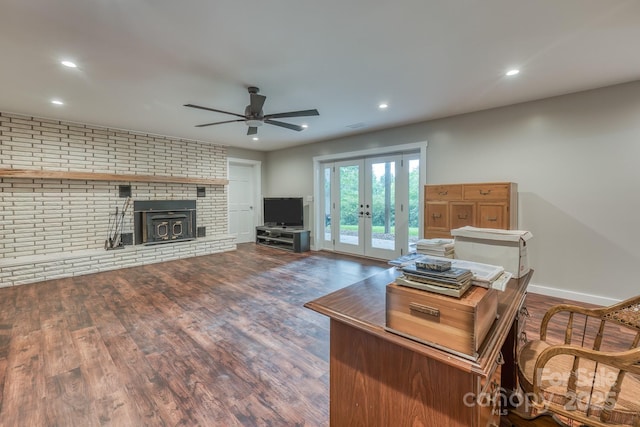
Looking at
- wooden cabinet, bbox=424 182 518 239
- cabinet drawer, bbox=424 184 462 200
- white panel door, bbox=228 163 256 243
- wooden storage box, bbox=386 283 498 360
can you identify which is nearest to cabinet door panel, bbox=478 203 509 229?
wooden cabinet, bbox=424 182 518 239

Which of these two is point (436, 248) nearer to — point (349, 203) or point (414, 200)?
point (414, 200)

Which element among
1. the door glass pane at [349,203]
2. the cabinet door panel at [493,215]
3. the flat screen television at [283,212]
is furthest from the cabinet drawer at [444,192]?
the flat screen television at [283,212]

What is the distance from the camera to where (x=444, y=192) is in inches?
151

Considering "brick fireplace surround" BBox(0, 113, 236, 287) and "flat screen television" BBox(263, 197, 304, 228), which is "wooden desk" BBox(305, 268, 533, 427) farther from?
"flat screen television" BBox(263, 197, 304, 228)

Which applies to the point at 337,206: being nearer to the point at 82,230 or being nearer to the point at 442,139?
the point at 442,139

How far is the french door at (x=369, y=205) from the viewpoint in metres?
4.95

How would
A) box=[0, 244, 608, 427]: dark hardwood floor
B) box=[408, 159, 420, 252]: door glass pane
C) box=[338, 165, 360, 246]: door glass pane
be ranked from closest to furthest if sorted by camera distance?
1. box=[0, 244, 608, 427]: dark hardwood floor
2. box=[408, 159, 420, 252]: door glass pane
3. box=[338, 165, 360, 246]: door glass pane

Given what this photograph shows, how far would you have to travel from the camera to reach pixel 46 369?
6.70 feet

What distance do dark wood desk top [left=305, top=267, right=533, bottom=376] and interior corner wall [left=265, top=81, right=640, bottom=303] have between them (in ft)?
8.22

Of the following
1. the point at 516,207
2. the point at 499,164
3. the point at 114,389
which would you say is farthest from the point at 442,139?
the point at 114,389

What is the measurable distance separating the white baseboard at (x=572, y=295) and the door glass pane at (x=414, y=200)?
5.67 ft

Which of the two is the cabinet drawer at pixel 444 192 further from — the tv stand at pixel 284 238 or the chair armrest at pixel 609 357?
the tv stand at pixel 284 238

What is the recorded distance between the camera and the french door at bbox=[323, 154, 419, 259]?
16.3ft

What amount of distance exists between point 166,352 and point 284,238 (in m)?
4.40
